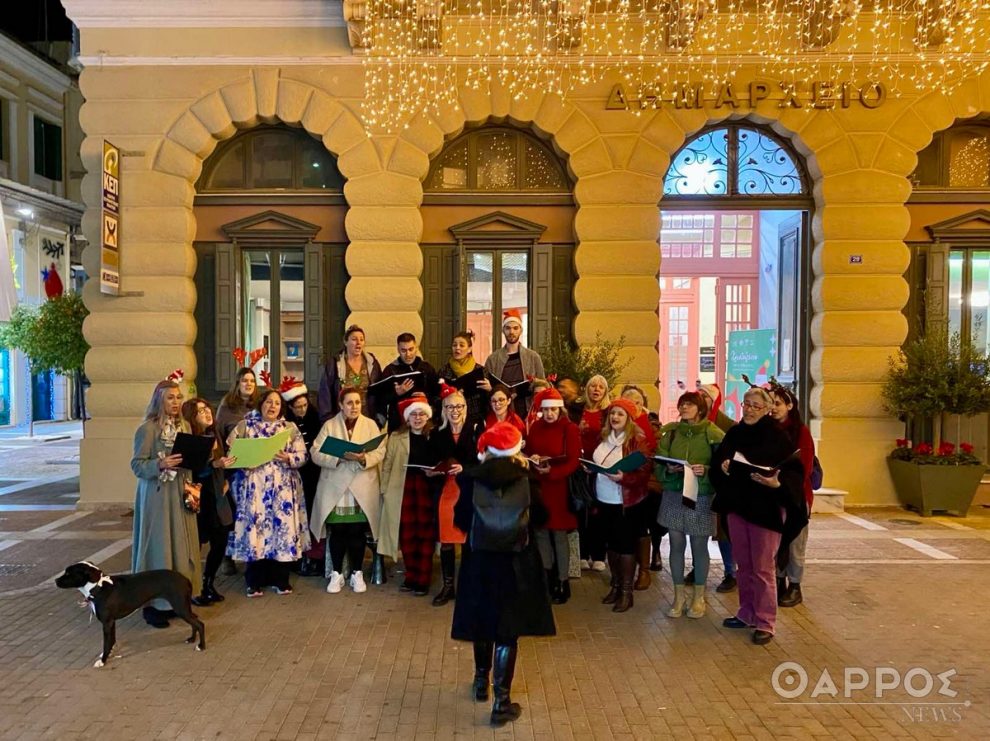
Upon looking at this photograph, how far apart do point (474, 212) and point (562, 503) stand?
19.4 ft

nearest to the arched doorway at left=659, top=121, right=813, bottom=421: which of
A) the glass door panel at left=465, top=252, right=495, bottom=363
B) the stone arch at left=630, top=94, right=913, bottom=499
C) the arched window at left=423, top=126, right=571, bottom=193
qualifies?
the stone arch at left=630, top=94, right=913, bottom=499

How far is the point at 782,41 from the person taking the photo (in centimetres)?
1071

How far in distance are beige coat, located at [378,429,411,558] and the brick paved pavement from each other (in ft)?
1.52

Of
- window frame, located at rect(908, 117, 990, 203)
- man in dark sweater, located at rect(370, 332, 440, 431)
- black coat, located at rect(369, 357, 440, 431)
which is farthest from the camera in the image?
window frame, located at rect(908, 117, 990, 203)

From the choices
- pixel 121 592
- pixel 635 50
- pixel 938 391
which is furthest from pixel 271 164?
pixel 938 391

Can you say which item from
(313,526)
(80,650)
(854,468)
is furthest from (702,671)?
(854,468)

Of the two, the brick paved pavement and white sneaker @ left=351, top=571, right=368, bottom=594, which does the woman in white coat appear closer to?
white sneaker @ left=351, top=571, right=368, bottom=594

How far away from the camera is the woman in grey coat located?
236 inches

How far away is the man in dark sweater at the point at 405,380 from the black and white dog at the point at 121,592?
2776mm

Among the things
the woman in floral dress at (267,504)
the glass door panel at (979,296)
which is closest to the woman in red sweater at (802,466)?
the woman in floral dress at (267,504)

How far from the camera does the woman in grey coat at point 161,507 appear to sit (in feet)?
19.7

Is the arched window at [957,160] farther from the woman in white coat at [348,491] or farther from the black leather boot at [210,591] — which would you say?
the black leather boot at [210,591]

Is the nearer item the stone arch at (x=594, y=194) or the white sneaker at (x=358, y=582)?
the white sneaker at (x=358, y=582)

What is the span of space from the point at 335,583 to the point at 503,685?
2866mm
